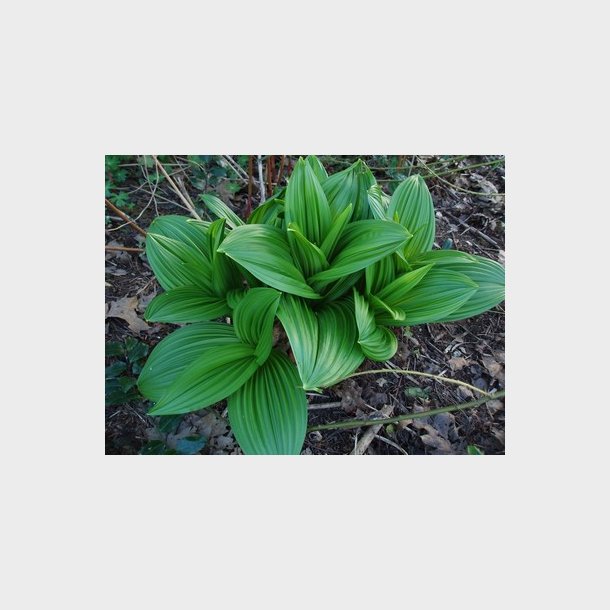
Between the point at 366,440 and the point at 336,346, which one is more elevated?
the point at 336,346

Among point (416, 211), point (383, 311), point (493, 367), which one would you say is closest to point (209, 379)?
point (383, 311)

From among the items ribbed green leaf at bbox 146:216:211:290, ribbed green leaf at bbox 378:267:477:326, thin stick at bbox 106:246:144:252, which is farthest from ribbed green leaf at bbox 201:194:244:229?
ribbed green leaf at bbox 378:267:477:326

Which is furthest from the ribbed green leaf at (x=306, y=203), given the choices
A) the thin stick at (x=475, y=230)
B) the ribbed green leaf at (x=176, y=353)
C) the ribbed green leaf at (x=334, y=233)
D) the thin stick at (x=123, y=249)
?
the thin stick at (x=475, y=230)

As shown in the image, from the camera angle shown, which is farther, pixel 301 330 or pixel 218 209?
pixel 218 209

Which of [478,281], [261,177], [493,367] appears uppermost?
[261,177]

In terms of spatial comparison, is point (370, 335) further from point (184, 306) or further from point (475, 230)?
point (475, 230)

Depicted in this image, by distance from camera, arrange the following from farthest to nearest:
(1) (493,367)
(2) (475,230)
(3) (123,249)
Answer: (2) (475,230)
(3) (123,249)
(1) (493,367)

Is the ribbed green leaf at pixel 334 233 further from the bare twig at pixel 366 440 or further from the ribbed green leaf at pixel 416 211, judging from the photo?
the bare twig at pixel 366 440
